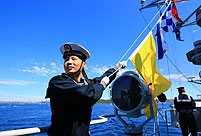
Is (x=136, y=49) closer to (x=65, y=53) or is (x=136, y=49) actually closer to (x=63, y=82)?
(x=65, y=53)

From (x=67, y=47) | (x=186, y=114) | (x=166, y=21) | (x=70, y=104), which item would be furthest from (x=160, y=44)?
(x=70, y=104)

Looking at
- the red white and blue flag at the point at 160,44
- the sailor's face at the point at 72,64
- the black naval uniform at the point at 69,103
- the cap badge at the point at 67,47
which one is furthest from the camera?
the red white and blue flag at the point at 160,44

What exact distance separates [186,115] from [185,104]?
382 millimetres

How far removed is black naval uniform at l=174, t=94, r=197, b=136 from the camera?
14.6 ft

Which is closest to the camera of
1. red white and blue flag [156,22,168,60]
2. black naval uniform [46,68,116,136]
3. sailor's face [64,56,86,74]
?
black naval uniform [46,68,116,136]

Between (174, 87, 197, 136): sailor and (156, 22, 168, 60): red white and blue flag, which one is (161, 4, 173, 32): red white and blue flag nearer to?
(156, 22, 168, 60): red white and blue flag

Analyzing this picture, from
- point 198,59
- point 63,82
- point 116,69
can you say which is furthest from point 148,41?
point 198,59

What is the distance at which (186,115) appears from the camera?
178 inches

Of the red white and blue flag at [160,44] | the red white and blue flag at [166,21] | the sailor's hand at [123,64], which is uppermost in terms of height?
the red white and blue flag at [166,21]

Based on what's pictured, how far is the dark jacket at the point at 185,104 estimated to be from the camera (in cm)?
453

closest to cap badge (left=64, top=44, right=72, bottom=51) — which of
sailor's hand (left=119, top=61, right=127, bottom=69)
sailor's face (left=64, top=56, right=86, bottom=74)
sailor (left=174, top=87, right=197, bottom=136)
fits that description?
sailor's face (left=64, top=56, right=86, bottom=74)

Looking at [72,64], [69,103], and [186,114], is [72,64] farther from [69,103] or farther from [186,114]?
[186,114]

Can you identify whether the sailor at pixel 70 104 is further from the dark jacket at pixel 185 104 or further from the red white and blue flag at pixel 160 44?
the dark jacket at pixel 185 104

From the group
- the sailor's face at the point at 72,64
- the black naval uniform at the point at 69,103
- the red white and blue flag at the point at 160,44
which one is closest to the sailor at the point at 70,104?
the black naval uniform at the point at 69,103
